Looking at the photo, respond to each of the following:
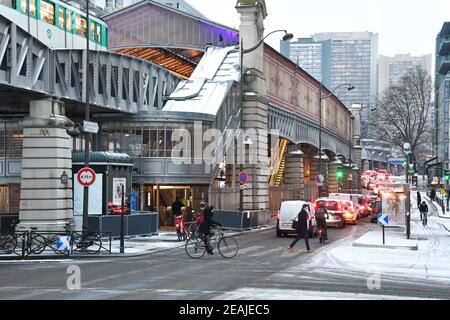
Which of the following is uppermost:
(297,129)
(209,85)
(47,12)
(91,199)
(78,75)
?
(47,12)

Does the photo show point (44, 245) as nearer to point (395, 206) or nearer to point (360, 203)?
point (395, 206)

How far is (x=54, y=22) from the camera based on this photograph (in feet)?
130

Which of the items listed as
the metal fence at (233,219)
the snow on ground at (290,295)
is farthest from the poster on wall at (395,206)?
the snow on ground at (290,295)

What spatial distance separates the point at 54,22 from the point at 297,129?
83.0 feet

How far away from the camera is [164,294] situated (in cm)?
1449

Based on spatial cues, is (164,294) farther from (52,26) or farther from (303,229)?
(52,26)

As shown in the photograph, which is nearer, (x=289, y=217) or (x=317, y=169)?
(x=289, y=217)

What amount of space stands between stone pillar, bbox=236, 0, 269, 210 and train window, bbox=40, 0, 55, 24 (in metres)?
12.5

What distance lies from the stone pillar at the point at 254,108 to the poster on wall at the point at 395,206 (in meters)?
13.3

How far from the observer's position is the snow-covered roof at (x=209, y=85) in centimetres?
4319

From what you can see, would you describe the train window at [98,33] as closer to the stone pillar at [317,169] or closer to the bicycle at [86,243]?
the bicycle at [86,243]

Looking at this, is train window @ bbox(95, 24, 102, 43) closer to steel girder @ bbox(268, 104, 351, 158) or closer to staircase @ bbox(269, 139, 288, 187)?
steel girder @ bbox(268, 104, 351, 158)

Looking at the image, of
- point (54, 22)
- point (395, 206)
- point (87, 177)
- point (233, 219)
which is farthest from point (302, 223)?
point (54, 22)
